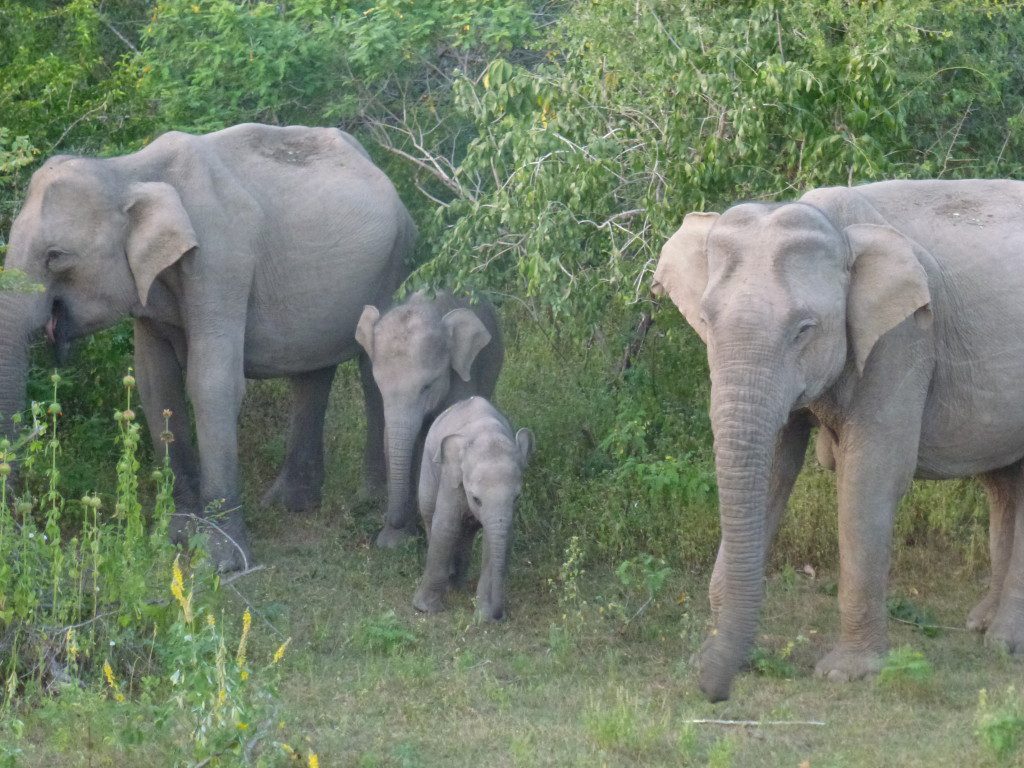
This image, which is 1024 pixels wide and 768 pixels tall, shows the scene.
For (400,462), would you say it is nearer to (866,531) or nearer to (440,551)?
(440,551)

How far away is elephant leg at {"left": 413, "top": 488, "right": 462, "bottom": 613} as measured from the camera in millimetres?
8555

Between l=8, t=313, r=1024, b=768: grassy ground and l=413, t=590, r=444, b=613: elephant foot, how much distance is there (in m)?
0.06

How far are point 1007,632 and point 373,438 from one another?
4207 mm

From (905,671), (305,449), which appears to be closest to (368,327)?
(305,449)

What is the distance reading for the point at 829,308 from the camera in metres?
6.66

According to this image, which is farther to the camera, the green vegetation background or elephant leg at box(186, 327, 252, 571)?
elephant leg at box(186, 327, 252, 571)

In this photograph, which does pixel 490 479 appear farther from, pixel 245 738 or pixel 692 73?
pixel 245 738

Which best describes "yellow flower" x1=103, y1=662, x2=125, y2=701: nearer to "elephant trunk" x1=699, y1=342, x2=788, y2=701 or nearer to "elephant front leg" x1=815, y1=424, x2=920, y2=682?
"elephant trunk" x1=699, y1=342, x2=788, y2=701

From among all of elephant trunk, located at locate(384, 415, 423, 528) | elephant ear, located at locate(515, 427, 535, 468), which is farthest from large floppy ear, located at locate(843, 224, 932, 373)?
elephant trunk, located at locate(384, 415, 423, 528)

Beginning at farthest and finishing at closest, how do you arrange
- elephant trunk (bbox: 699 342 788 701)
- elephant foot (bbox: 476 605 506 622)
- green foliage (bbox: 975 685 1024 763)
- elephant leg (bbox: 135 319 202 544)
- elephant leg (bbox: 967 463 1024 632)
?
elephant leg (bbox: 135 319 202 544)
elephant foot (bbox: 476 605 506 622)
elephant leg (bbox: 967 463 1024 632)
elephant trunk (bbox: 699 342 788 701)
green foliage (bbox: 975 685 1024 763)

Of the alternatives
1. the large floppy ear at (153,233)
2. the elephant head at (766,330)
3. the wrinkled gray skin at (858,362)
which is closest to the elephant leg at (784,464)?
the wrinkled gray skin at (858,362)

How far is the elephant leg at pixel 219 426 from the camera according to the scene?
9234 millimetres

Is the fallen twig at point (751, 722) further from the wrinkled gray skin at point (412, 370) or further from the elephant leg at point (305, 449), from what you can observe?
the elephant leg at point (305, 449)

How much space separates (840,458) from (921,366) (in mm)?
495
